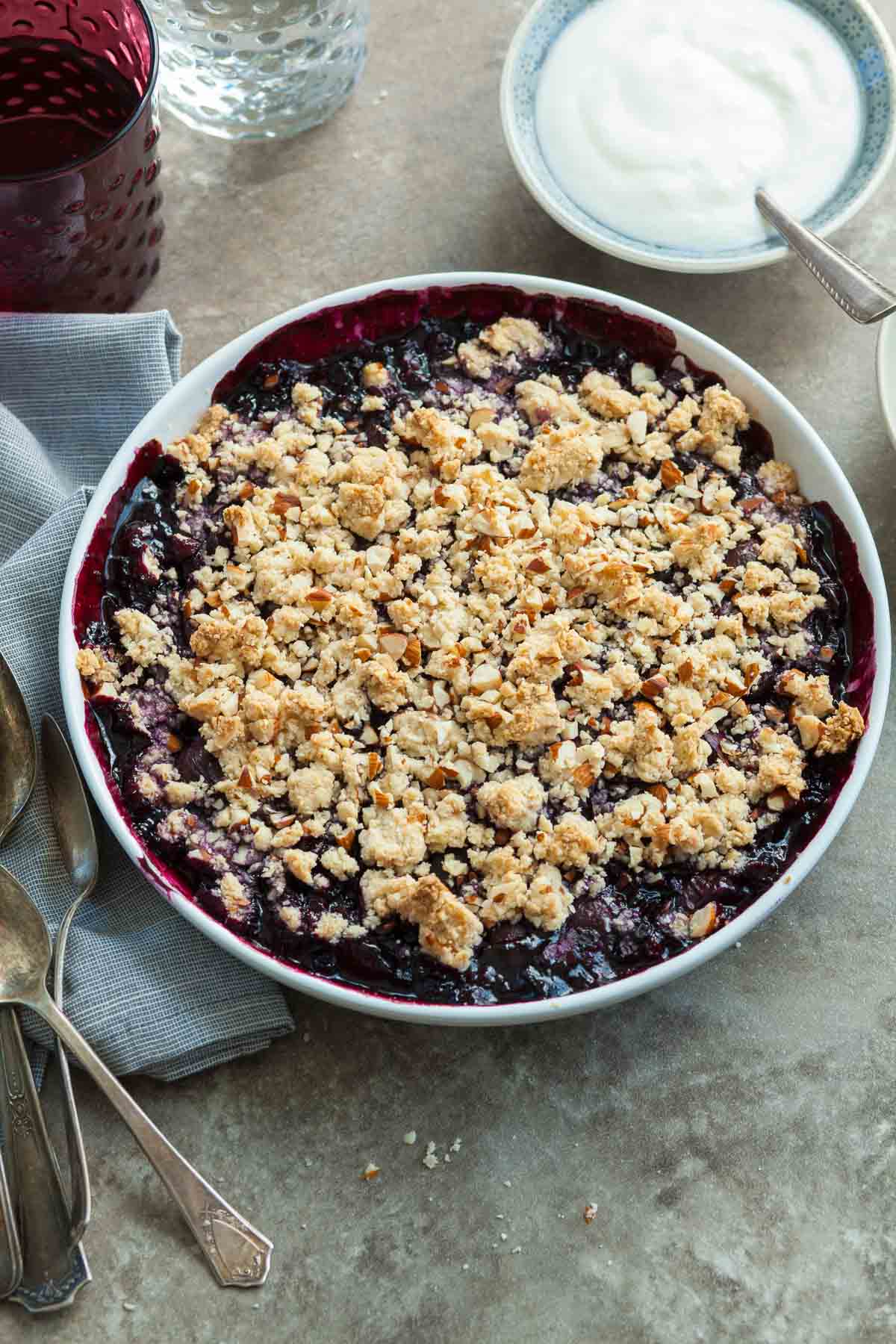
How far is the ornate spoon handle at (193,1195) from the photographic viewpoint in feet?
5.68

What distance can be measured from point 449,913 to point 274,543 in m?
0.59

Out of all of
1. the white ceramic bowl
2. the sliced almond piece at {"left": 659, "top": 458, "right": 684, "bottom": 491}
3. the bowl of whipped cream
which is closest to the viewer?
the white ceramic bowl

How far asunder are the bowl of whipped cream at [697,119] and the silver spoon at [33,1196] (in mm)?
1491

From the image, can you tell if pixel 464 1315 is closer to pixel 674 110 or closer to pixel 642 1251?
pixel 642 1251

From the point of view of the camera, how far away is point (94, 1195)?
1.82m

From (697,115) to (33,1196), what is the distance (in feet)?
6.27

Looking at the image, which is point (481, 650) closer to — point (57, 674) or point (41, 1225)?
point (57, 674)

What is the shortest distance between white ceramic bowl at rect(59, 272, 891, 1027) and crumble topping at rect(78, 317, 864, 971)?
0.13ft

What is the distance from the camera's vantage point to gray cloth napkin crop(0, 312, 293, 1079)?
1819mm

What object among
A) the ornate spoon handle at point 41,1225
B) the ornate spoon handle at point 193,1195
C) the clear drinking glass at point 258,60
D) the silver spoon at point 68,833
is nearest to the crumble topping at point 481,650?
the silver spoon at point 68,833

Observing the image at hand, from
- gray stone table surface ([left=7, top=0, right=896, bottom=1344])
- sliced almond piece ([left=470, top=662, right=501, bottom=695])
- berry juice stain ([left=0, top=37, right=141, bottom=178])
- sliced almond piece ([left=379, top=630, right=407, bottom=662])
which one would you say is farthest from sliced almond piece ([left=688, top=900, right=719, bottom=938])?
berry juice stain ([left=0, top=37, right=141, bottom=178])

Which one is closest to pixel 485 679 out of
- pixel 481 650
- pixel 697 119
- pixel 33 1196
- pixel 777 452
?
pixel 481 650

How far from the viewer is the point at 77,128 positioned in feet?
6.90

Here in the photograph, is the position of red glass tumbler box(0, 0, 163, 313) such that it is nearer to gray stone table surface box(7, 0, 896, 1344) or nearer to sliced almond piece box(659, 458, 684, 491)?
sliced almond piece box(659, 458, 684, 491)
